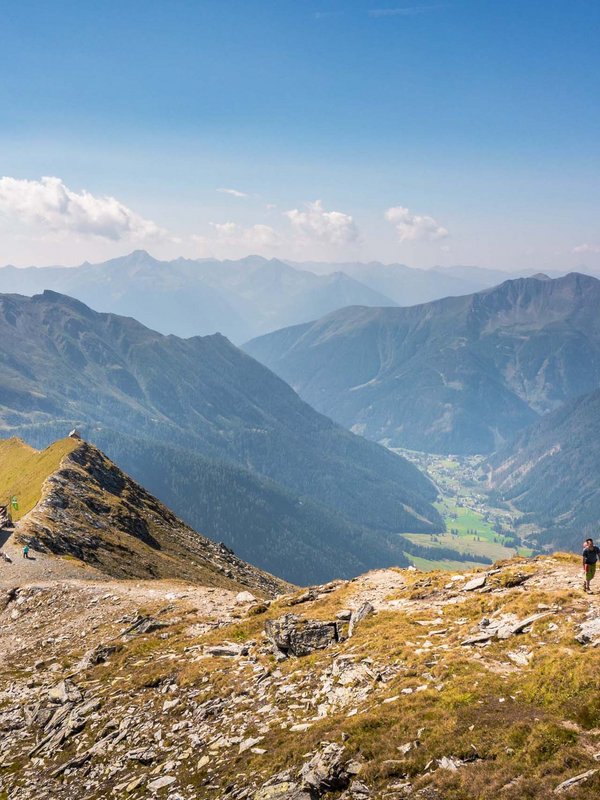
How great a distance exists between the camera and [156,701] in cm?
3388

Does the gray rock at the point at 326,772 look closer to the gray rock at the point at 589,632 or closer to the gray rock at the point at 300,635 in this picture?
the gray rock at the point at 300,635

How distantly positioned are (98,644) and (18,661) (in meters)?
7.76

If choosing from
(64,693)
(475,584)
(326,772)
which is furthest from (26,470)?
(326,772)

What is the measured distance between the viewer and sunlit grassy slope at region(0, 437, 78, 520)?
113062 millimetres

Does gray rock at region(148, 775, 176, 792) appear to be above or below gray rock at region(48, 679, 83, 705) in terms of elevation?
above

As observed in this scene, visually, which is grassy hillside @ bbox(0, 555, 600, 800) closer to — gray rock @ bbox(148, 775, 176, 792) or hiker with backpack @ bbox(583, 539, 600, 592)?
gray rock @ bbox(148, 775, 176, 792)

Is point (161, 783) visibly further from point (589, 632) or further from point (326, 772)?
point (589, 632)

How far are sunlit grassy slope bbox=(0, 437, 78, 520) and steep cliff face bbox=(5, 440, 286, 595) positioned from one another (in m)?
1.49

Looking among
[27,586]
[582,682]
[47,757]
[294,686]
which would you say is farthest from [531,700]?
[27,586]

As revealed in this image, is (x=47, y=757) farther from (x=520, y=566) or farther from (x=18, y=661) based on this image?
(x=520, y=566)

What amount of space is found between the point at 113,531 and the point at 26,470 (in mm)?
53059

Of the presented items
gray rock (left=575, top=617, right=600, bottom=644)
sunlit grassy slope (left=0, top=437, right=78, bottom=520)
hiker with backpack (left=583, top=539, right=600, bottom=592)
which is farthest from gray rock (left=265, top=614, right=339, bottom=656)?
sunlit grassy slope (left=0, top=437, right=78, bottom=520)

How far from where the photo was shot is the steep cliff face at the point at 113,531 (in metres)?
88.2

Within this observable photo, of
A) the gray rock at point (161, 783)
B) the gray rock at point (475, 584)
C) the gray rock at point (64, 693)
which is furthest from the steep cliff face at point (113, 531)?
the gray rock at point (161, 783)
